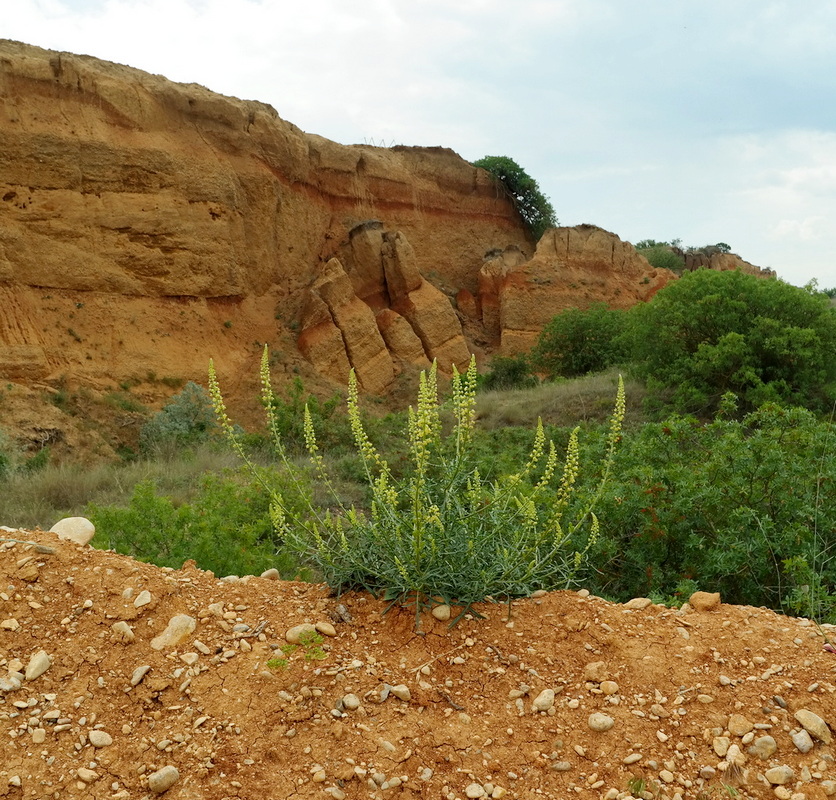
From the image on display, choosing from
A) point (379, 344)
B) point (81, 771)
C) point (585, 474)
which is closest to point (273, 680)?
point (81, 771)

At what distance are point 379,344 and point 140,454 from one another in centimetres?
860

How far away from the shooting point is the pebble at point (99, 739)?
92.6 inches

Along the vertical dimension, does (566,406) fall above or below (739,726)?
below

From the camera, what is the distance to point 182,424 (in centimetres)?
1467

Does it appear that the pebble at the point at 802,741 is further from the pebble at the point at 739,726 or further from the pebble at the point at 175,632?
the pebble at the point at 175,632

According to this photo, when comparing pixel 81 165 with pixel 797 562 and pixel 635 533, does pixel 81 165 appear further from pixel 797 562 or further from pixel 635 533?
pixel 797 562

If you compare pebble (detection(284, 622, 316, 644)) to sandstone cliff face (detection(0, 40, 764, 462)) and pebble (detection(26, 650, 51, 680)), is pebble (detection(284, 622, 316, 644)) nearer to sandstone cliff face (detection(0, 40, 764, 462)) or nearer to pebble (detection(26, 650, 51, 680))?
pebble (detection(26, 650, 51, 680))

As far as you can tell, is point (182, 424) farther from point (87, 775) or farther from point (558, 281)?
point (558, 281)

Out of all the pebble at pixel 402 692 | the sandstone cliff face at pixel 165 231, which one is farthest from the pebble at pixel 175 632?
the sandstone cliff face at pixel 165 231

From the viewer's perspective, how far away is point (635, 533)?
4.75 m

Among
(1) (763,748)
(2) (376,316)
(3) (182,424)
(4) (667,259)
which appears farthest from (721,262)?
(1) (763,748)

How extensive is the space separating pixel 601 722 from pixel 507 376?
1903 centimetres

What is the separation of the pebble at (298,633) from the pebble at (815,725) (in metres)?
1.76

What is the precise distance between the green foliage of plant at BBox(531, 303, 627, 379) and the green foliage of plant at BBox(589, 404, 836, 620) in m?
15.5
